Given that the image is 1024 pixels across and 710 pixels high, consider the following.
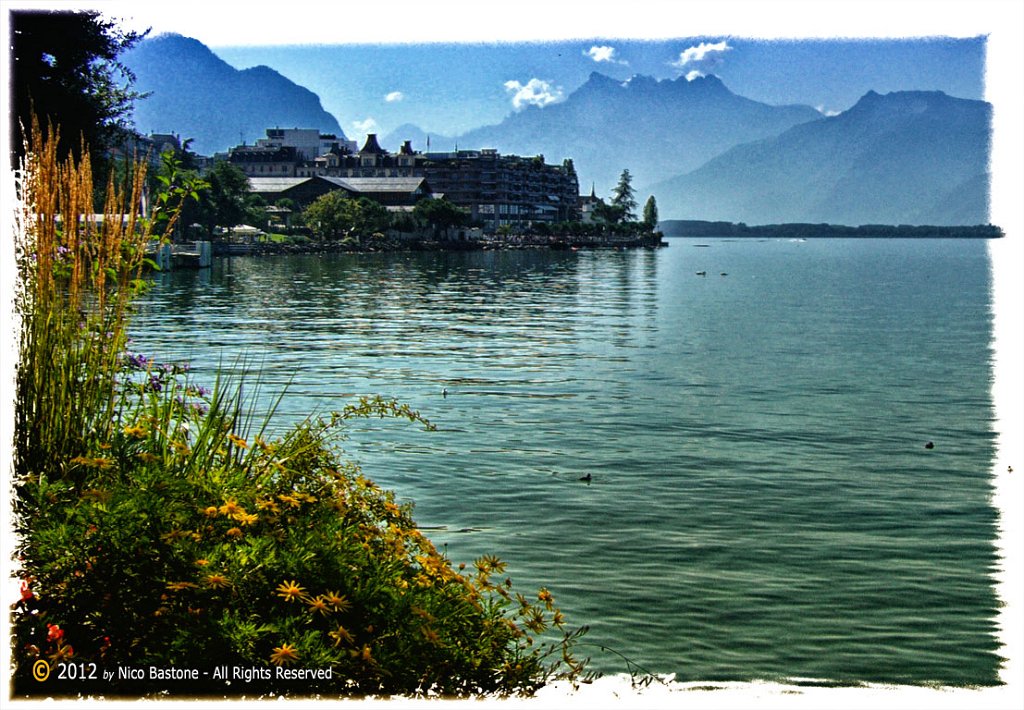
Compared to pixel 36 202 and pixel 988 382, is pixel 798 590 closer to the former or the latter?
pixel 36 202

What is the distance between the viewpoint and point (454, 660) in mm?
6496

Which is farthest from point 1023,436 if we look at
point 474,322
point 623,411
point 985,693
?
point 474,322

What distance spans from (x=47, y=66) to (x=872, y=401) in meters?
18.9

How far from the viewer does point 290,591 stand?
5.92 m

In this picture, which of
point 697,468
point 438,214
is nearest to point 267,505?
point 697,468

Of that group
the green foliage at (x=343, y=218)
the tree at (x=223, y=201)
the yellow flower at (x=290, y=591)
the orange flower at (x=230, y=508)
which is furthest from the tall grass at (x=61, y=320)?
the green foliage at (x=343, y=218)

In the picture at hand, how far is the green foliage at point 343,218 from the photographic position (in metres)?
166

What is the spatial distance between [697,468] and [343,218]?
15240 cm

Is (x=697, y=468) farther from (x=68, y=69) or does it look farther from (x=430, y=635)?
(x=68, y=69)

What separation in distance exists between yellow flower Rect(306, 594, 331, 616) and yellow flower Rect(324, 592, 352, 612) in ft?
0.11

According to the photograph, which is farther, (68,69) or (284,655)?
(68,69)

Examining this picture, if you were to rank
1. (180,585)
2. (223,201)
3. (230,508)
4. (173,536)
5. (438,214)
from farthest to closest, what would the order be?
(438,214) < (223,201) < (230,508) < (173,536) < (180,585)

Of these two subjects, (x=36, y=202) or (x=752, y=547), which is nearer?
(x=36, y=202)

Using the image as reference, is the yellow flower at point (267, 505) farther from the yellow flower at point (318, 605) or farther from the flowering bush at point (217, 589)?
the yellow flower at point (318, 605)
